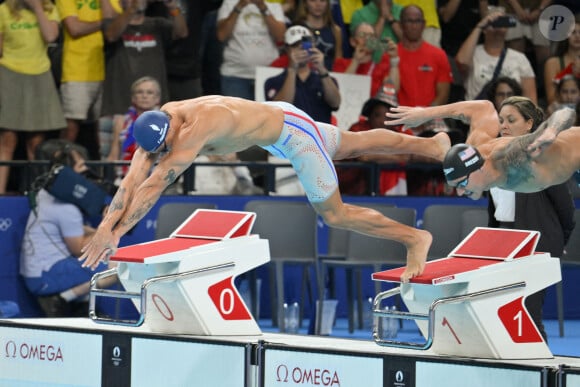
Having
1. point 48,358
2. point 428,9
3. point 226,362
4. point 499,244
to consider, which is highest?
point 428,9

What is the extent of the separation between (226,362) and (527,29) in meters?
7.87

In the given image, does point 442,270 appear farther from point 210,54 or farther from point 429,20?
point 429,20

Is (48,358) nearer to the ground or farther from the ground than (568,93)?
nearer to the ground

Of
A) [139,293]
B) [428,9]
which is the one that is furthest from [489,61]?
[139,293]

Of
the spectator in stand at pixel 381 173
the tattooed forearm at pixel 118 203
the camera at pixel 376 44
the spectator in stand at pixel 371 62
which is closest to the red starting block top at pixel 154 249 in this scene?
the tattooed forearm at pixel 118 203

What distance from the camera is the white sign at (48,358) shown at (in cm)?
896

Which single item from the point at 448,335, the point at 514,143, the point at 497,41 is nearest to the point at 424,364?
the point at 448,335

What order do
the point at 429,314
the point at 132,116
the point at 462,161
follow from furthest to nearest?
the point at 132,116 → the point at 429,314 → the point at 462,161

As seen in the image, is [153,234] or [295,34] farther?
[153,234]

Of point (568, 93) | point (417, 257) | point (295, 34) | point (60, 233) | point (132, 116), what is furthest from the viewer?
point (568, 93)

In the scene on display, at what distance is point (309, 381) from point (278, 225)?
435 centimetres

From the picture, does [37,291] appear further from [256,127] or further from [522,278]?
[522,278]

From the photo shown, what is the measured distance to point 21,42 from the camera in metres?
12.5

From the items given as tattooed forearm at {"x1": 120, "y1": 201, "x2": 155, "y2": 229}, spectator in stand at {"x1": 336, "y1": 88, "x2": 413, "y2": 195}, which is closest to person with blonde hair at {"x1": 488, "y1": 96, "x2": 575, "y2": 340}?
tattooed forearm at {"x1": 120, "y1": 201, "x2": 155, "y2": 229}
